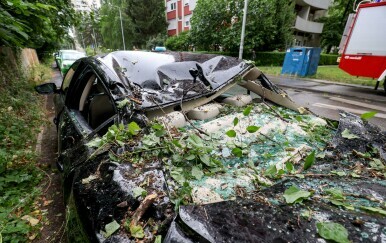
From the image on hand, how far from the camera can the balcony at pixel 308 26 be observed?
2629 centimetres

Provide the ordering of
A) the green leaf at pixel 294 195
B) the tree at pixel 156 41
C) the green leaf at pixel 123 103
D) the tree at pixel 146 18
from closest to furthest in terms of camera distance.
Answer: the green leaf at pixel 294 195, the green leaf at pixel 123 103, the tree at pixel 156 41, the tree at pixel 146 18

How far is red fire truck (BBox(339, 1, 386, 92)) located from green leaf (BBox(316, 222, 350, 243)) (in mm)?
9077

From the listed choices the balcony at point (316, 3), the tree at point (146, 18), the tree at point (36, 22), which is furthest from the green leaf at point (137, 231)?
the tree at point (146, 18)

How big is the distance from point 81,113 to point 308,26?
32.0 meters

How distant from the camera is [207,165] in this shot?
140 cm

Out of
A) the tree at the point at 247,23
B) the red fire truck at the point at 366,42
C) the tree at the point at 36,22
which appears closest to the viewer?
the tree at the point at 36,22

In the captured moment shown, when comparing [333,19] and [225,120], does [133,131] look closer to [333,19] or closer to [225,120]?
[225,120]

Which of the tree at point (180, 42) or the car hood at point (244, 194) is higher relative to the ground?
the car hood at point (244, 194)

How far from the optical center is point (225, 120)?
6.54 feet

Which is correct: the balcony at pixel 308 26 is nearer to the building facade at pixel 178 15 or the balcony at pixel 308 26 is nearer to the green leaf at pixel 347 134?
the building facade at pixel 178 15

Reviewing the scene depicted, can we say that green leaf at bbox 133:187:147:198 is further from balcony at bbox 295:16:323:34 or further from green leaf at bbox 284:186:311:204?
balcony at bbox 295:16:323:34

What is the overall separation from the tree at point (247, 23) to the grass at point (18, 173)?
1616cm

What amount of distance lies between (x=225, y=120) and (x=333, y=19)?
3347 centimetres

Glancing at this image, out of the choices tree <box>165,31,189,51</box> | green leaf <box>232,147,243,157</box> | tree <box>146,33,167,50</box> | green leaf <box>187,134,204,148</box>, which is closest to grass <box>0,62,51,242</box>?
green leaf <box>187,134,204,148</box>
